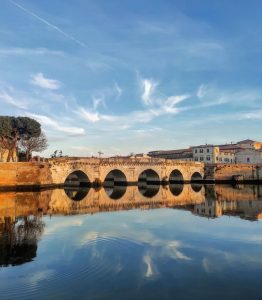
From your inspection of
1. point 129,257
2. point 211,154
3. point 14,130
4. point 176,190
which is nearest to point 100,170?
point 176,190

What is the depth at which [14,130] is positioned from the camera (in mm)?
47312

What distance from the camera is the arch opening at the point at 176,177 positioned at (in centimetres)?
6110

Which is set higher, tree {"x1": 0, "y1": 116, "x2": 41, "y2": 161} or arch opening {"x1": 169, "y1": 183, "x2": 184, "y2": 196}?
tree {"x1": 0, "y1": 116, "x2": 41, "y2": 161}

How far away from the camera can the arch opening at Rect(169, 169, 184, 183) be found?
61100 mm

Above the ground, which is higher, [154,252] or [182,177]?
[182,177]

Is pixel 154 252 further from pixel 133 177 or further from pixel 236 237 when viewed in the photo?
pixel 133 177

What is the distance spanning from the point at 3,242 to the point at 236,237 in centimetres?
876

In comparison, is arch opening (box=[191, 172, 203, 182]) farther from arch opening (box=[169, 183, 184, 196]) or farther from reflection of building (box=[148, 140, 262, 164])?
reflection of building (box=[148, 140, 262, 164])

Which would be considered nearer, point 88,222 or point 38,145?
point 88,222

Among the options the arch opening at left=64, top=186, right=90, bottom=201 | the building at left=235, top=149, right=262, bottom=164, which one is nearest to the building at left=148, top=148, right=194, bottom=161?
the building at left=235, top=149, right=262, bottom=164

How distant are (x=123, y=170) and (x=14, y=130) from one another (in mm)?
15610

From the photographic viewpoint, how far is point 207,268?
1012cm

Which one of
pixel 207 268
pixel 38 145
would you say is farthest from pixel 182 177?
pixel 207 268

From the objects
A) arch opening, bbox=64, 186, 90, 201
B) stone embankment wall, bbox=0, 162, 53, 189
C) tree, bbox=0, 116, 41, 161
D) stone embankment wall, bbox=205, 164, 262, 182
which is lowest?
arch opening, bbox=64, 186, 90, 201
